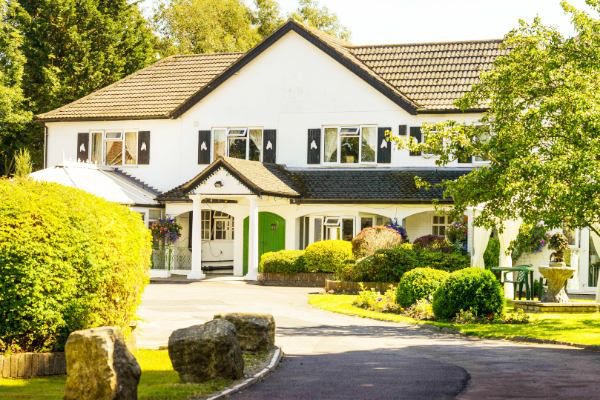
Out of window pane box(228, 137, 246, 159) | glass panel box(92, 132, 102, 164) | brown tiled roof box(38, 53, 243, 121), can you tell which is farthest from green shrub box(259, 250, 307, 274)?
glass panel box(92, 132, 102, 164)

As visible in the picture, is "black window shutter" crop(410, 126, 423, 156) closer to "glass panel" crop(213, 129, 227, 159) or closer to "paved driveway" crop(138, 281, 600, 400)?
"glass panel" crop(213, 129, 227, 159)

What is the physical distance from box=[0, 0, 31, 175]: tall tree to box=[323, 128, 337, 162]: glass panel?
1503 centimetres

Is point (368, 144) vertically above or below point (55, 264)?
above

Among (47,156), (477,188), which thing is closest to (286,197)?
(47,156)

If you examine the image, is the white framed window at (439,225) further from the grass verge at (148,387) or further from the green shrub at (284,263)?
the grass verge at (148,387)

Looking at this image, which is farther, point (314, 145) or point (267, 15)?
point (267, 15)

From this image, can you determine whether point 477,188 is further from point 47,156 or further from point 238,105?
point 47,156

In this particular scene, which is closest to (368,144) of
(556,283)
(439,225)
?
(439,225)

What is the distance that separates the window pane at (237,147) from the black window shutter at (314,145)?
281cm

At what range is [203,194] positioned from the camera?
122ft

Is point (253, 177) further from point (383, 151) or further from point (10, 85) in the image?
point (10, 85)

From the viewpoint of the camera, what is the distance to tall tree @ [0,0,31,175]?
46562mm

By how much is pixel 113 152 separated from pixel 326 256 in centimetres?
1286

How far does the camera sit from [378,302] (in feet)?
88.1
